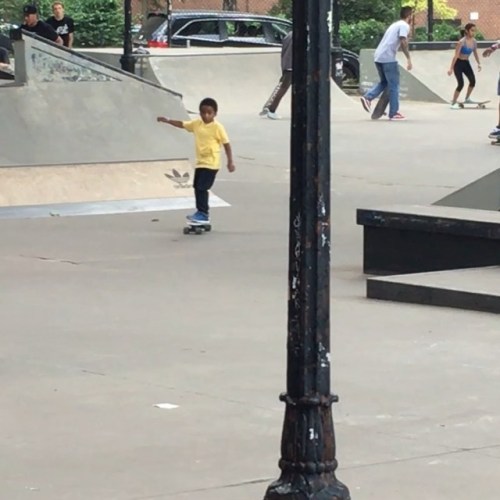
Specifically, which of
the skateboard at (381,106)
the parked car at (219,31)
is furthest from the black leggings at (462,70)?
the parked car at (219,31)

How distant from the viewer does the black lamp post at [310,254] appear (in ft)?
14.9

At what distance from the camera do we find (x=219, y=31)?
34562 mm

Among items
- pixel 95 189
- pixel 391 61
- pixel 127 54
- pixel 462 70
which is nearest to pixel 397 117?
pixel 391 61

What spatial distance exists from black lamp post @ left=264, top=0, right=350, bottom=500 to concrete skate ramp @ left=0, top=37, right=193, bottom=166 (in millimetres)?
12228

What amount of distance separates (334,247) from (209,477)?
7.47 metres

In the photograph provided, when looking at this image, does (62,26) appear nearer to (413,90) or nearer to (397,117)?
(397,117)

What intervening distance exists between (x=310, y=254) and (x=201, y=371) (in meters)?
3.27

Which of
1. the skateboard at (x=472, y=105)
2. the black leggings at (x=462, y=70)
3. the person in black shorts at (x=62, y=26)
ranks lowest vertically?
the skateboard at (x=472, y=105)

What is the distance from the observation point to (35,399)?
7078mm

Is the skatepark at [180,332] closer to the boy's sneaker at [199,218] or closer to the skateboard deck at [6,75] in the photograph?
the boy's sneaker at [199,218]

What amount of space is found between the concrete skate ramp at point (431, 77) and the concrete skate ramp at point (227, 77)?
302cm

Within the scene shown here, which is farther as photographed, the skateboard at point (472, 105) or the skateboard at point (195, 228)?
the skateboard at point (472, 105)

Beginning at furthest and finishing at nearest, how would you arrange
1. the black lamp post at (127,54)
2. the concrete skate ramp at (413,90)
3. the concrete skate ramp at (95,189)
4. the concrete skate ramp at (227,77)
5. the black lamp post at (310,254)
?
the concrete skate ramp at (413,90)
the concrete skate ramp at (227,77)
the black lamp post at (127,54)
the concrete skate ramp at (95,189)
the black lamp post at (310,254)

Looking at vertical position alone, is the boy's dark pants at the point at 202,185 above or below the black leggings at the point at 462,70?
below
